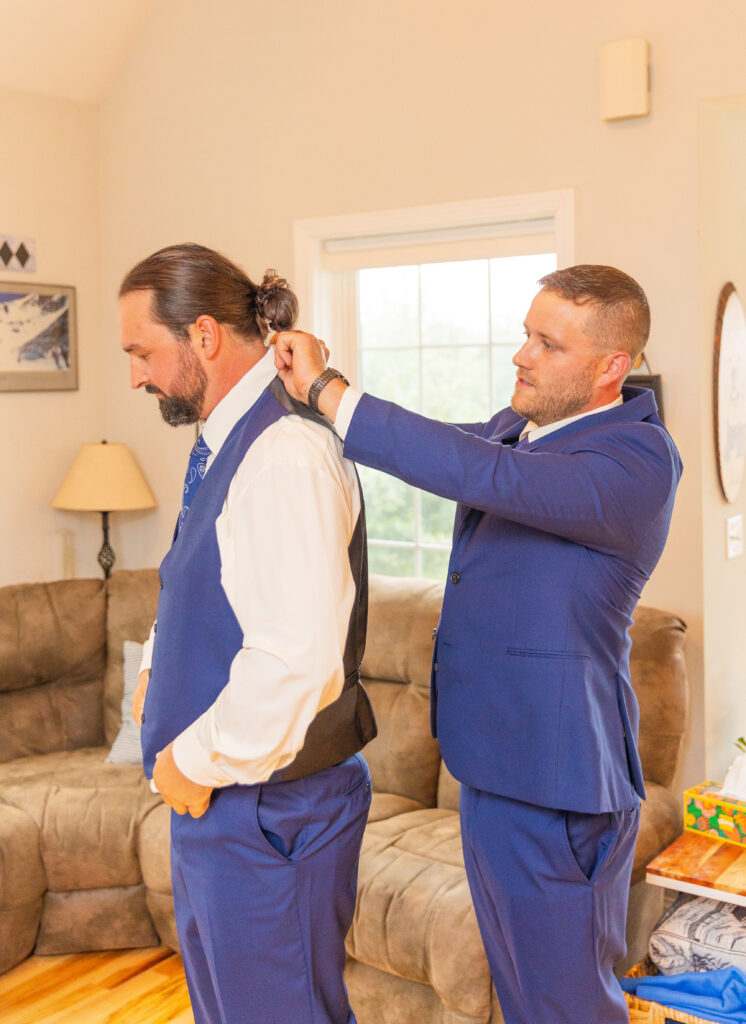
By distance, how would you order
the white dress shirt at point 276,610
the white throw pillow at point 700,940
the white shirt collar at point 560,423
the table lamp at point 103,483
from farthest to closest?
the table lamp at point 103,483 < the white throw pillow at point 700,940 < the white shirt collar at point 560,423 < the white dress shirt at point 276,610

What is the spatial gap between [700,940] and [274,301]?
72.3 inches

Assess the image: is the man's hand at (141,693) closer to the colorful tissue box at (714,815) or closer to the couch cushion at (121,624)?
the colorful tissue box at (714,815)

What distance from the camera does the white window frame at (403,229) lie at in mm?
3180

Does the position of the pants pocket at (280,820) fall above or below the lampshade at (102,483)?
below

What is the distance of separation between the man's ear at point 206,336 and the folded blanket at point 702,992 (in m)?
1.75

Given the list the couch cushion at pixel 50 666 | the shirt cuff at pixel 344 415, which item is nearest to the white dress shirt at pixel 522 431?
the shirt cuff at pixel 344 415

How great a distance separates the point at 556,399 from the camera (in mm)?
1744

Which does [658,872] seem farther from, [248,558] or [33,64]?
[33,64]

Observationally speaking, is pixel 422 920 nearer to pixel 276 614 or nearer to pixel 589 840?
pixel 589 840

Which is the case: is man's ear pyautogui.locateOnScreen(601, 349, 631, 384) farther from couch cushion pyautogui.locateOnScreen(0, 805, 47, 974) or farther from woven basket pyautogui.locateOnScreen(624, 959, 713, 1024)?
couch cushion pyautogui.locateOnScreen(0, 805, 47, 974)

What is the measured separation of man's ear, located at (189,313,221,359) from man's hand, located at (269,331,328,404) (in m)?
0.09

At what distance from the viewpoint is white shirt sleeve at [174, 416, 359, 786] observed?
4.62ft

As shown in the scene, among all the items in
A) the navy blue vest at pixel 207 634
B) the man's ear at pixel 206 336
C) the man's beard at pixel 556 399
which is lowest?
the navy blue vest at pixel 207 634

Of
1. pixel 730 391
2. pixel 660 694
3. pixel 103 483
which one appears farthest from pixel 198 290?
pixel 103 483
